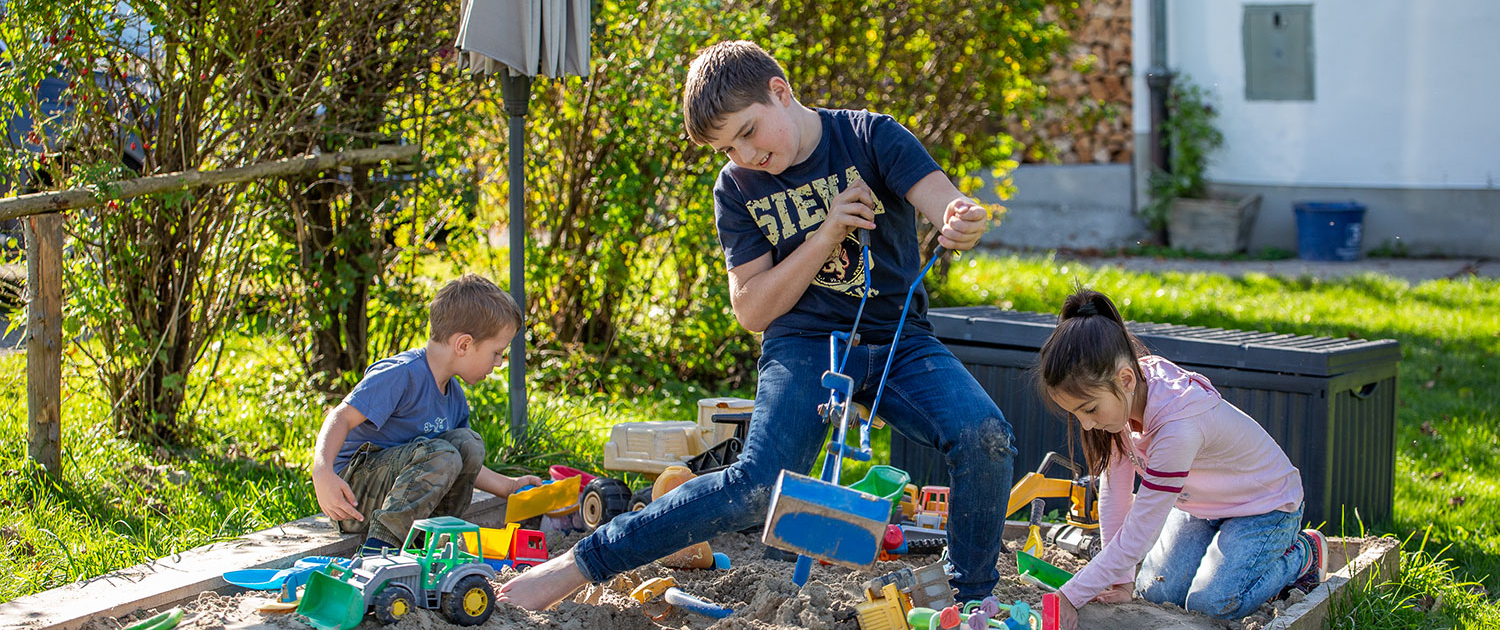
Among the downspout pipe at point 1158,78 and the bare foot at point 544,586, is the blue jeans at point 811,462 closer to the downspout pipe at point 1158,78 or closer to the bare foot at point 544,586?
the bare foot at point 544,586

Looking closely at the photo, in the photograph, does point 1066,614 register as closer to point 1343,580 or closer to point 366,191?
point 1343,580

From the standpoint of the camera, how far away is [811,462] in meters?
2.82

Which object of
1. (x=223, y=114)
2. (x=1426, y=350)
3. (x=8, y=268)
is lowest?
(x=1426, y=350)

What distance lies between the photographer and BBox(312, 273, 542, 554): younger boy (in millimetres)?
3168

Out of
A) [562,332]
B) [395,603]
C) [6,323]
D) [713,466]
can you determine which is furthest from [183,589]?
[562,332]

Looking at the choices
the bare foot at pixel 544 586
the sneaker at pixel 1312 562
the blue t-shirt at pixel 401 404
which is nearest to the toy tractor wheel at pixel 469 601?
the bare foot at pixel 544 586

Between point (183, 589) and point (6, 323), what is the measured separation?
2212mm

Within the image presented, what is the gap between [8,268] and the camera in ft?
13.7

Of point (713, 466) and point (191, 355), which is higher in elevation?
point (191, 355)

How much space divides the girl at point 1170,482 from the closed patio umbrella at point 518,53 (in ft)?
6.48

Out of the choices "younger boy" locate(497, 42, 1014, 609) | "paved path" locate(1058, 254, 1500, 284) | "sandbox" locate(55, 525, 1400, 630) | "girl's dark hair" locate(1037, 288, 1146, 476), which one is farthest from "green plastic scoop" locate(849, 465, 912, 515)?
"paved path" locate(1058, 254, 1500, 284)

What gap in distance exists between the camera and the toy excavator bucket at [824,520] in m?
2.23

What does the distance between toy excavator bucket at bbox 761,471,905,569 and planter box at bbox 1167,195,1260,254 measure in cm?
1034

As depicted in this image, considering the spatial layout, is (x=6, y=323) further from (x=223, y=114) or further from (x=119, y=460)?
(x=223, y=114)
